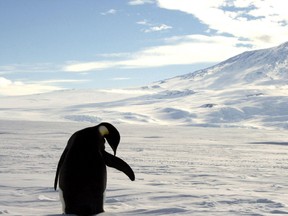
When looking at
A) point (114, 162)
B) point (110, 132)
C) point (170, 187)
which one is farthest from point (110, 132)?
point (170, 187)

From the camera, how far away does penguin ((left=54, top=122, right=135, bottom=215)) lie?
11.1 ft

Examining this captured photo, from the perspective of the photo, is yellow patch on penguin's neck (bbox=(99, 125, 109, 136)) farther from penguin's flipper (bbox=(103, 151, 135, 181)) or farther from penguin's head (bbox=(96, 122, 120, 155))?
penguin's flipper (bbox=(103, 151, 135, 181))

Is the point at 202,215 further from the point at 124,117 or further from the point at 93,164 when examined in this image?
the point at 124,117

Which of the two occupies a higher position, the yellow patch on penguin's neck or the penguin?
the yellow patch on penguin's neck

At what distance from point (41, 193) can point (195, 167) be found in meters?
4.60

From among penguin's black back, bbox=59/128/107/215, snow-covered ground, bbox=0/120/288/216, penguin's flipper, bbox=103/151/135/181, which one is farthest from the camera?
snow-covered ground, bbox=0/120/288/216

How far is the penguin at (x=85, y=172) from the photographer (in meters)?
3.38

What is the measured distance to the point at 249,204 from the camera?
416 centimetres

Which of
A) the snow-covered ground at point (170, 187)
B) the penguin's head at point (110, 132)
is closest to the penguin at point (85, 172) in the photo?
the penguin's head at point (110, 132)

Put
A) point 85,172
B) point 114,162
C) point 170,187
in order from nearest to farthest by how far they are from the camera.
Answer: point 85,172 < point 114,162 < point 170,187

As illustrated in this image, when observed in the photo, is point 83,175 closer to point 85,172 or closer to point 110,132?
point 85,172

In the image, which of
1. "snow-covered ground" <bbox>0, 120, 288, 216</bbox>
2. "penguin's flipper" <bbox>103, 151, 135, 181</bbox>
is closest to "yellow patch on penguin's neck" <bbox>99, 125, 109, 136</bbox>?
"penguin's flipper" <bbox>103, 151, 135, 181</bbox>

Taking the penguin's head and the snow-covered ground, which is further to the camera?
the snow-covered ground

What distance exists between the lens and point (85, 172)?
11.2 ft
